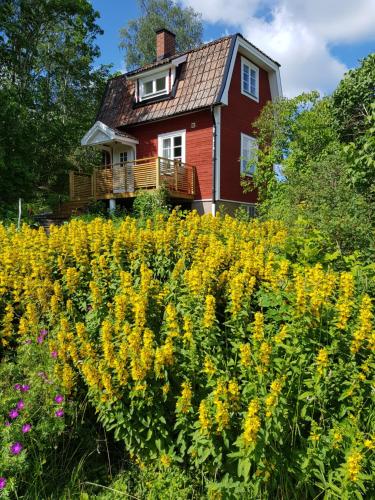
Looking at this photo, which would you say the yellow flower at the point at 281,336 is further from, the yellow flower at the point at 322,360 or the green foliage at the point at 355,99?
the green foliage at the point at 355,99

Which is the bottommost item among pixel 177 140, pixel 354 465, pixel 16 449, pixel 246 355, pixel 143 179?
pixel 16 449

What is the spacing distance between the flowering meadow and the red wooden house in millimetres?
10211

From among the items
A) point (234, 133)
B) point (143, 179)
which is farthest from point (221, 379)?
point (234, 133)

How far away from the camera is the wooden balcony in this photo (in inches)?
524

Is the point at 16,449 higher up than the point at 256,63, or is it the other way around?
the point at 256,63

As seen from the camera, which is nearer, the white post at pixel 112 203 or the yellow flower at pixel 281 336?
the yellow flower at pixel 281 336

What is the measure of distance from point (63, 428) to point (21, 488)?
1.43 feet

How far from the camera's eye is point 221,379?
2.19 m

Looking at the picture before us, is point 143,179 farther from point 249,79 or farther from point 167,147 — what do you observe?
point 249,79

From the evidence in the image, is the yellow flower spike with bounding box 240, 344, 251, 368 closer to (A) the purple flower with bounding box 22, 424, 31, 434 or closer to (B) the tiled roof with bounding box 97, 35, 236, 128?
(A) the purple flower with bounding box 22, 424, 31, 434

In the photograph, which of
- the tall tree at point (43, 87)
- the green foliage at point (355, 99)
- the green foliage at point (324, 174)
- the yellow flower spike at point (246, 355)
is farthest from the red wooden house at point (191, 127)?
the yellow flower spike at point (246, 355)

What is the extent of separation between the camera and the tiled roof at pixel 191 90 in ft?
44.3

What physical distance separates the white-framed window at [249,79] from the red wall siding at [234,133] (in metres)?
0.20

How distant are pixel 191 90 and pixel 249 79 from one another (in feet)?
9.82
